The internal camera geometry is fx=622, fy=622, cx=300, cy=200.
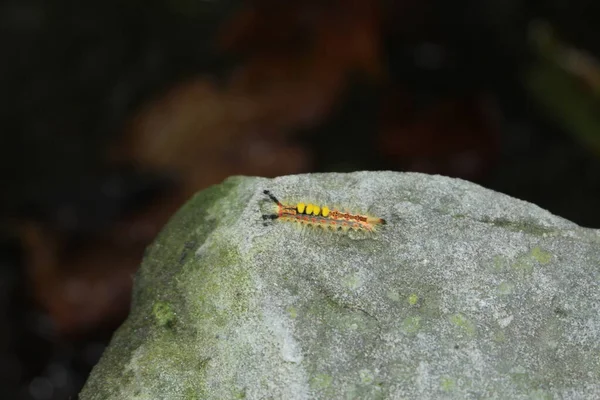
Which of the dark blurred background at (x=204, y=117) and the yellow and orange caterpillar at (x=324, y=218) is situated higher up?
the dark blurred background at (x=204, y=117)

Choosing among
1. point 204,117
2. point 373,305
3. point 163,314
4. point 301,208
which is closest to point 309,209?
point 301,208

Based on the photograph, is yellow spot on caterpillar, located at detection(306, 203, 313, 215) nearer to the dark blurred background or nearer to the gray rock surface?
the gray rock surface

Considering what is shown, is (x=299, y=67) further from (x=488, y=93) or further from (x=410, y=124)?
(x=488, y=93)

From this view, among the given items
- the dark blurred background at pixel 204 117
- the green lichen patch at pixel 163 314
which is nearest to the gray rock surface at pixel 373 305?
the green lichen patch at pixel 163 314

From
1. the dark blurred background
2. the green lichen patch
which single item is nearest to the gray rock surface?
the green lichen patch

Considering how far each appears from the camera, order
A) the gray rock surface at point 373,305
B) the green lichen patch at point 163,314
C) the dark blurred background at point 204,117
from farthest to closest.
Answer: the dark blurred background at point 204,117, the green lichen patch at point 163,314, the gray rock surface at point 373,305

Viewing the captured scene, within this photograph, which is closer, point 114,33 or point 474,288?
point 474,288

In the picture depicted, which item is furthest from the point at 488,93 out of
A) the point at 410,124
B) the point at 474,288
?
the point at 474,288

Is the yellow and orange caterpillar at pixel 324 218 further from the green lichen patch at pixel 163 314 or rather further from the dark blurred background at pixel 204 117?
the dark blurred background at pixel 204 117
